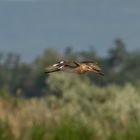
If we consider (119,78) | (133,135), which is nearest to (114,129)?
(133,135)

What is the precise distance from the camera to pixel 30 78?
2643 inches

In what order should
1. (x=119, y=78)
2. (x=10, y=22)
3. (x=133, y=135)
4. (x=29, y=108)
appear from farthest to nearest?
(x=119, y=78)
(x=29, y=108)
(x=133, y=135)
(x=10, y=22)

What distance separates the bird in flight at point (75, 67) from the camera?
2475 millimetres

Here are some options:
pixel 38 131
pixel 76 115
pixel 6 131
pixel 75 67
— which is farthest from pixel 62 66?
pixel 76 115

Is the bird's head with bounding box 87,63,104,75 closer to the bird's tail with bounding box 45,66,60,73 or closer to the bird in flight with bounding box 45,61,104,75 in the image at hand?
the bird in flight with bounding box 45,61,104,75

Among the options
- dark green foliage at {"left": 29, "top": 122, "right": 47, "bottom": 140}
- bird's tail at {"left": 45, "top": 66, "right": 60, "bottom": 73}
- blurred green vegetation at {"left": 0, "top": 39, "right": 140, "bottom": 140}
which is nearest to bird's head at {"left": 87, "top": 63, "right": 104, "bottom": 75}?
bird's tail at {"left": 45, "top": 66, "right": 60, "bottom": 73}

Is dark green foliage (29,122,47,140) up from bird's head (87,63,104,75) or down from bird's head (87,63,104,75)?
up

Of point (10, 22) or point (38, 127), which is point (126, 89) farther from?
point (10, 22)

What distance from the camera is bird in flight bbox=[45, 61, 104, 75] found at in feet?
8.12

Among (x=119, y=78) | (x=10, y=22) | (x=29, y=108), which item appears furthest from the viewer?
(x=119, y=78)

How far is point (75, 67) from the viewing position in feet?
8.16

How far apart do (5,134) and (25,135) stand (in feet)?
1.51

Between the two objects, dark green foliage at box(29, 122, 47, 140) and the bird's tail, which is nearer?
the bird's tail

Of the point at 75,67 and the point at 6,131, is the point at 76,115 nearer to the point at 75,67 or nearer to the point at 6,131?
the point at 6,131
